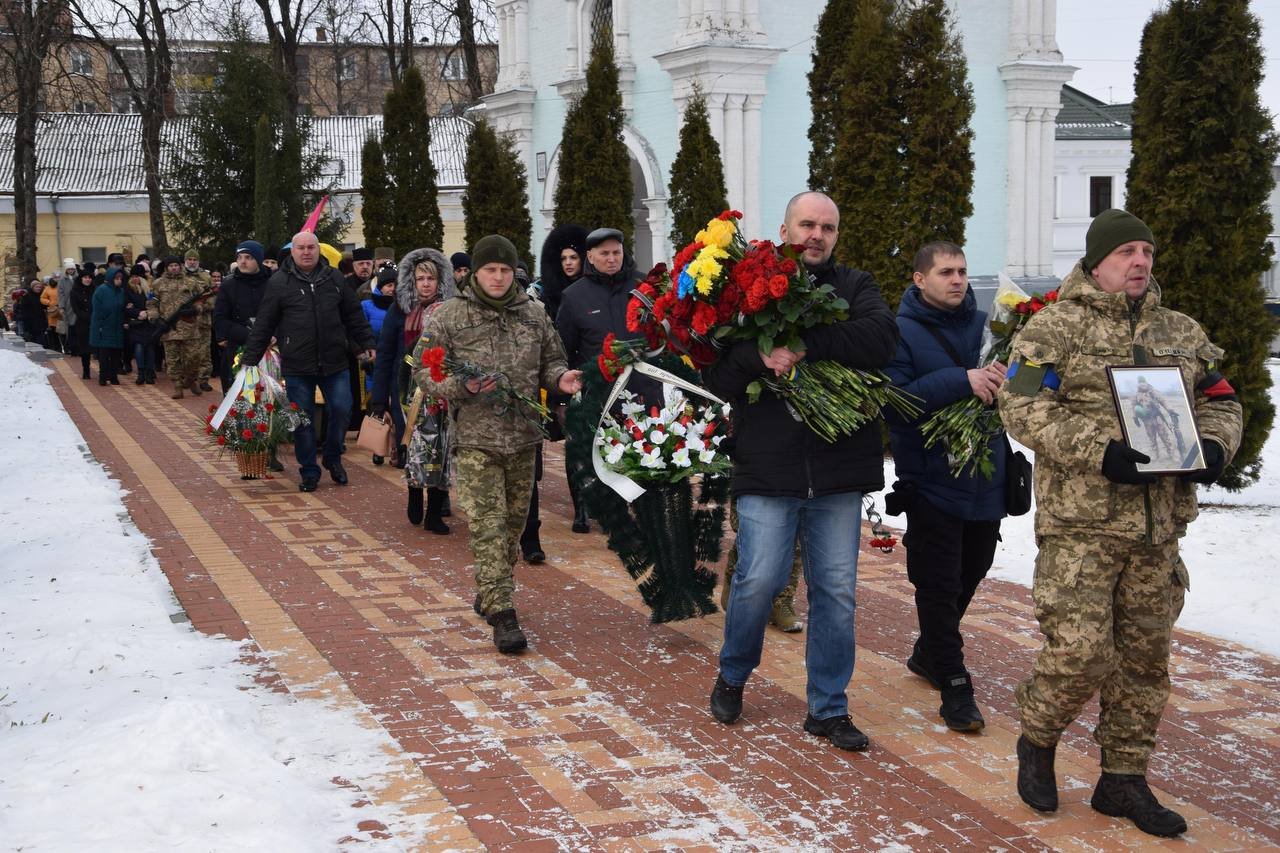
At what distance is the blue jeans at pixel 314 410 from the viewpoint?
11133mm

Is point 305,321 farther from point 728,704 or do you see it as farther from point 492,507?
point 728,704

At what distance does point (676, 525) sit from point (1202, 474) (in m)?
2.86

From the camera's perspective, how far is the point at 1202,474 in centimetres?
412

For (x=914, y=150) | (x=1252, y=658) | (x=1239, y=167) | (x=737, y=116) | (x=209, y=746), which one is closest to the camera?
(x=209, y=746)

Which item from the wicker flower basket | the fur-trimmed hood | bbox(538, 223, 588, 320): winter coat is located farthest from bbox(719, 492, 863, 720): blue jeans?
the wicker flower basket

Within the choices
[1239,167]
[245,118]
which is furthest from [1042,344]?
[245,118]

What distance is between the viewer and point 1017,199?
25.2 meters

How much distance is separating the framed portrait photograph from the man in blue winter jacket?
3.76 ft

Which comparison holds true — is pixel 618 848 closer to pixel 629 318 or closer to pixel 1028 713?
pixel 1028 713

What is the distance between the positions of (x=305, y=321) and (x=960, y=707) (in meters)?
7.05

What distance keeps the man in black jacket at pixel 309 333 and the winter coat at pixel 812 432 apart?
6.52 meters

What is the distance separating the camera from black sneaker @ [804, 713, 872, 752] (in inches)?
201

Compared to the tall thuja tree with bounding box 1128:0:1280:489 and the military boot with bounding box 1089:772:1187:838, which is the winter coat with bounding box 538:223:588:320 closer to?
the tall thuja tree with bounding box 1128:0:1280:489

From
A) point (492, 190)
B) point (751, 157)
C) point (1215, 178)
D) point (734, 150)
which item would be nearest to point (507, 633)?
point (1215, 178)
